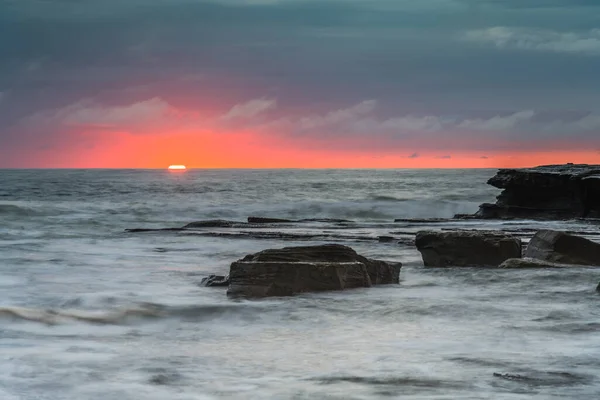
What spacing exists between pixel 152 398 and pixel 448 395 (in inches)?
85.2

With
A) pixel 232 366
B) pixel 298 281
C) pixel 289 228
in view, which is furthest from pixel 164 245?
pixel 232 366

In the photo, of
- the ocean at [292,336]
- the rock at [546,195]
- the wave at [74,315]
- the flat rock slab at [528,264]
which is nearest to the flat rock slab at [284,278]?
the ocean at [292,336]

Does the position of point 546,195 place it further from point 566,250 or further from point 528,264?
point 528,264

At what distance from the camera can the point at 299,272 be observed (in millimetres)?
11047

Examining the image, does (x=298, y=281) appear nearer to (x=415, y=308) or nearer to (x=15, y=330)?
(x=415, y=308)

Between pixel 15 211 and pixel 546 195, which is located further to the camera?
pixel 15 211

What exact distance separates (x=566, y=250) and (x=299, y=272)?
5.30m

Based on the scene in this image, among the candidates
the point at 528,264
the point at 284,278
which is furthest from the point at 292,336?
the point at 528,264

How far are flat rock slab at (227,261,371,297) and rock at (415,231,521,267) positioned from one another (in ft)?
10.6

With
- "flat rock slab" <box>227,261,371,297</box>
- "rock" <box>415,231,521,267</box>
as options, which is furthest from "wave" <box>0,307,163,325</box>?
"rock" <box>415,231,521,267</box>

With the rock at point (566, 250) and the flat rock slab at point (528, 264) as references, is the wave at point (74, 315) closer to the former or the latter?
the flat rock slab at point (528, 264)

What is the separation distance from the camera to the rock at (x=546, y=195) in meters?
30.1

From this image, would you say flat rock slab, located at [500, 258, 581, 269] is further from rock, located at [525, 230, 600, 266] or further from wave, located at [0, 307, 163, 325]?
wave, located at [0, 307, 163, 325]

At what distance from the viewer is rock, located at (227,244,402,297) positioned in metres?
10.8
